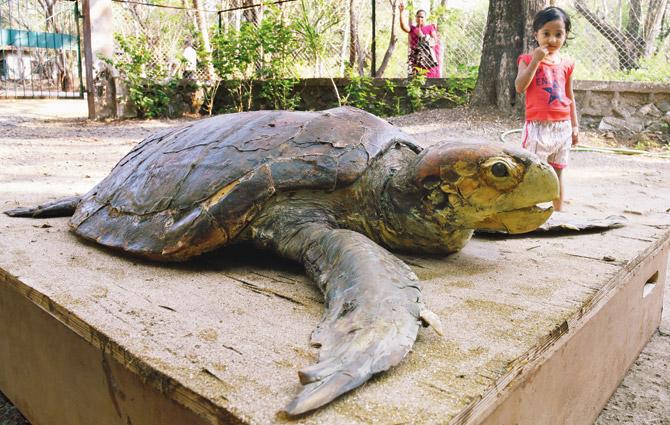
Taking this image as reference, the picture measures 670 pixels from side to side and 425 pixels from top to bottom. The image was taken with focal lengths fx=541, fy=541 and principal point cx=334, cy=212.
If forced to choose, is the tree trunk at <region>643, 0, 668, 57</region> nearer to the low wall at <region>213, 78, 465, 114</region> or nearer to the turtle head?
the low wall at <region>213, 78, 465, 114</region>

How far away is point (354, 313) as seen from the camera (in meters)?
1.12

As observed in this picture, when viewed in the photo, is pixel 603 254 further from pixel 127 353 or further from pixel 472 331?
pixel 127 353

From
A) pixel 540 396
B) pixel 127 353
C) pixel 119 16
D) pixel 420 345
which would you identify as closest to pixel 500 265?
pixel 540 396

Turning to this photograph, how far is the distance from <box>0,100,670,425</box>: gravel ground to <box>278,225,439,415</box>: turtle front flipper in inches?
22.3

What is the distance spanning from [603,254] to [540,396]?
0.75 m

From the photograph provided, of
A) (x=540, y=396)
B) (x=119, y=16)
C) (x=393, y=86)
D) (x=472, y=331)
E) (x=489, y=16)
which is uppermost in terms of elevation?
(x=119, y=16)

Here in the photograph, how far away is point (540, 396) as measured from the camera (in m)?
1.21

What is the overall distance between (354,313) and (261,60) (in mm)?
8729

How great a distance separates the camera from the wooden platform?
0.94m

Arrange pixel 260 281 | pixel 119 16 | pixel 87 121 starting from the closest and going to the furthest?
pixel 260 281 < pixel 87 121 < pixel 119 16

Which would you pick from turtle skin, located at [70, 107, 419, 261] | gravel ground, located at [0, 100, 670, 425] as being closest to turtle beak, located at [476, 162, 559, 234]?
gravel ground, located at [0, 100, 670, 425]

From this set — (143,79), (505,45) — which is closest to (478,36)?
(505,45)

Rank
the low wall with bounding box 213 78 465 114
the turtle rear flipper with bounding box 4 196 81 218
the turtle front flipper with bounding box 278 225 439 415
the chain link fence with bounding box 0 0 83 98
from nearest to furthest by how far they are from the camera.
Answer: the turtle front flipper with bounding box 278 225 439 415 < the turtle rear flipper with bounding box 4 196 81 218 < the low wall with bounding box 213 78 465 114 < the chain link fence with bounding box 0 0 83 98

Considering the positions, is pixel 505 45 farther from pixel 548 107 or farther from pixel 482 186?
pixel 482 186
